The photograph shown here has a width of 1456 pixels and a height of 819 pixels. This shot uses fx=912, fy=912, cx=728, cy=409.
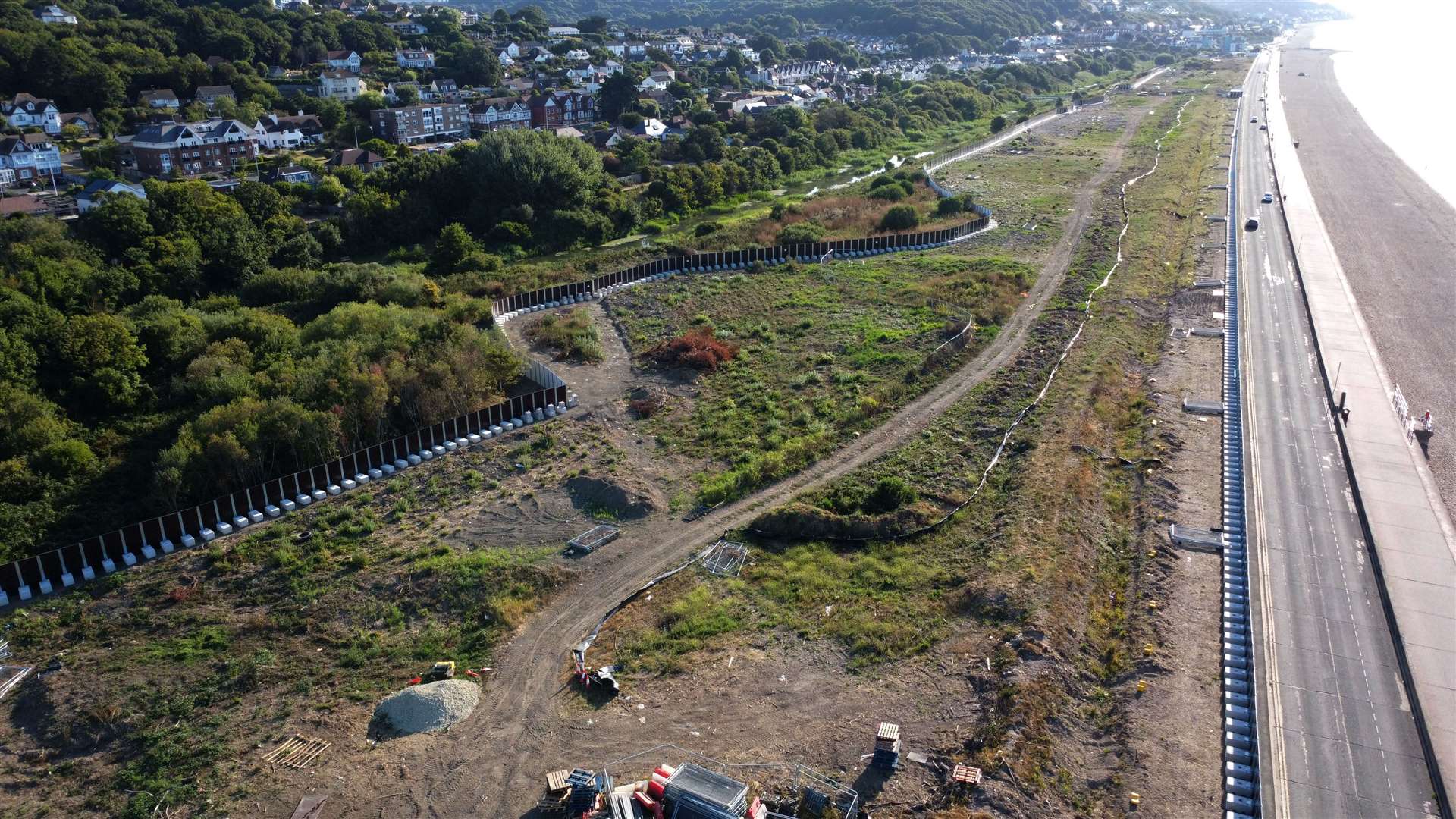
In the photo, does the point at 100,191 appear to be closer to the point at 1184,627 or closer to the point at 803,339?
the point at 803,339

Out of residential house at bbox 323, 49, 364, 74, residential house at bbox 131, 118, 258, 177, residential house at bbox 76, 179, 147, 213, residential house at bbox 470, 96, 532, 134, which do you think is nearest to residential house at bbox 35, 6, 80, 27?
residential house at bbox 323, 49, 364, 74

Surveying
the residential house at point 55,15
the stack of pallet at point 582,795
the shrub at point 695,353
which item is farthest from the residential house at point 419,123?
the stack of pallet at point 582,795

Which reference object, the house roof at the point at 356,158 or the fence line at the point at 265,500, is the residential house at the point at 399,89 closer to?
the house roof at the point at 356,158

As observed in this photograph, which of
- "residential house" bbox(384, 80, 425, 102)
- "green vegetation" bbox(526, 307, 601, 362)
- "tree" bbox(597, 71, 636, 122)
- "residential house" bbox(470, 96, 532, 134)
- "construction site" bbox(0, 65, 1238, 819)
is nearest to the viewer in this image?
"construction site" bbox(0, 65, 1238, 819)

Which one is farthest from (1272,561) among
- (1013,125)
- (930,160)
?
(1013,125)

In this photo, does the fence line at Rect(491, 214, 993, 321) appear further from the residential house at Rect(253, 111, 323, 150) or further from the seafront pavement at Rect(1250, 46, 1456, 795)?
the residential house at Rect(253, 111, 323, 150)
